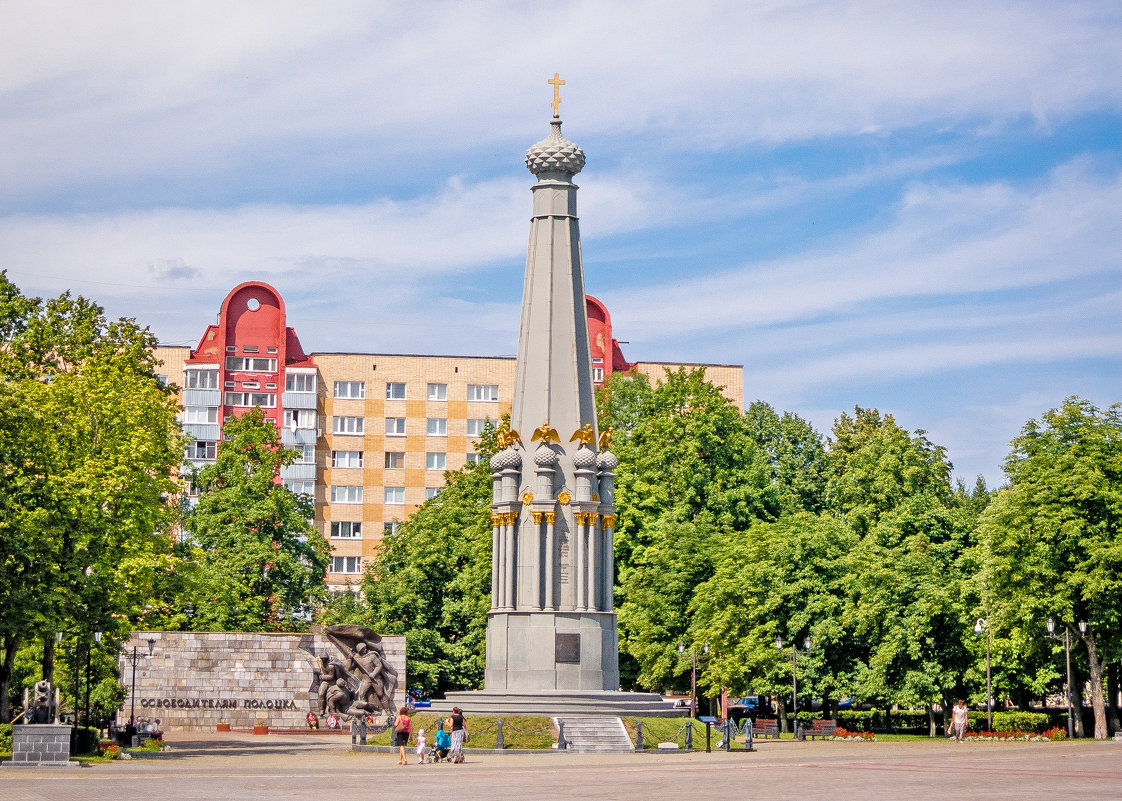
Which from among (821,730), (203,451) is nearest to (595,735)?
(821,730)

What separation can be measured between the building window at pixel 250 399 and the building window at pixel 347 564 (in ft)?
37.7

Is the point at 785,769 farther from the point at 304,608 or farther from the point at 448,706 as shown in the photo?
the point at 304,608

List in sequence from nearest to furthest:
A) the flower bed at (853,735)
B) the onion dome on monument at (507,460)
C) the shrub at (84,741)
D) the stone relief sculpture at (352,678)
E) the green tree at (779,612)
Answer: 1. the shrub at (84,741)
2. the onion dome on monument at (507,460)
3. the flower bed at (853,735)
4. the green tree at (779,612)
5. the stone relief sculpture at (352,678)

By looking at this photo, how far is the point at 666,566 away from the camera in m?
55.3

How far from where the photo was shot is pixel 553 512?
129 ft

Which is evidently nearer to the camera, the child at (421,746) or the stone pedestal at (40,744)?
the stone pedestal at (40,744)

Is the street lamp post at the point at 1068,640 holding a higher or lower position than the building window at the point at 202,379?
lower

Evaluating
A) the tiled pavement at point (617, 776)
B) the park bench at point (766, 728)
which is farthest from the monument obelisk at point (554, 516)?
the park bench at point (766, 728)

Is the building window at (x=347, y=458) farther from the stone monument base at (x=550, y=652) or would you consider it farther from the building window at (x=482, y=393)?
the stone monument base at (x=550, y=652)

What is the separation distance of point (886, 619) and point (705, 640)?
6.75m

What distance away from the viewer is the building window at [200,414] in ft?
311

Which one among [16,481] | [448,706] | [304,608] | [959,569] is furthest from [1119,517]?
[304,608]

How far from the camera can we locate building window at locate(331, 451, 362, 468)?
3841 inches

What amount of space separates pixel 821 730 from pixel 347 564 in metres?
54.3
